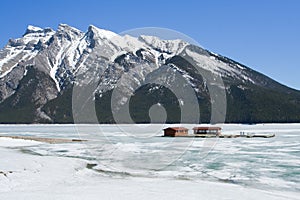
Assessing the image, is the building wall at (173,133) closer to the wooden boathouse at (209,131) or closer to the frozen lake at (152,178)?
the wooden boathouse at (209,131)

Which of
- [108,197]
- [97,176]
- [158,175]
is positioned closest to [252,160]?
[158,175]

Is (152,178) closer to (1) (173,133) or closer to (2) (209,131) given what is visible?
(1) (173,133)

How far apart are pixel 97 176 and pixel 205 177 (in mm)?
8160

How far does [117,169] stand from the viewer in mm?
35656

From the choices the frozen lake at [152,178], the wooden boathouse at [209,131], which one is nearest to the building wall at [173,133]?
the wooden boathouse at [209,131]

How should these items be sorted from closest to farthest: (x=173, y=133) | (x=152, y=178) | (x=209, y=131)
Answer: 1. (x=152, y=178)
2. (x=173, y=133)
3. (x=209, y=131)

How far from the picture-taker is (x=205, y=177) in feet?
101

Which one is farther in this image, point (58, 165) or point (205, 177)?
point (58, 165)

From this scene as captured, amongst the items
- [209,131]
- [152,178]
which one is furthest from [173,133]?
[152,178]

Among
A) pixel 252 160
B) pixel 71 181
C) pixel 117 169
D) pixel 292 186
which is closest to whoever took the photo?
pixel 292 186

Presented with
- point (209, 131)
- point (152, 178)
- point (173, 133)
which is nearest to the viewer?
point (152, 178)

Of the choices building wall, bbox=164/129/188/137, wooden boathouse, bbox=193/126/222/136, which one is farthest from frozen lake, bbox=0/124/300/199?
wooden boathouse, bbox=193/126/222/136

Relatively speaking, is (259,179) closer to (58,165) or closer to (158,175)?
(158,175)

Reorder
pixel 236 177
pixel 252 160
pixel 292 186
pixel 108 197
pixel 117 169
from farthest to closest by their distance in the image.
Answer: pixel 252 160, pixel 117 169, pixel 236 177, pixel 292 186, pixel 108 197
